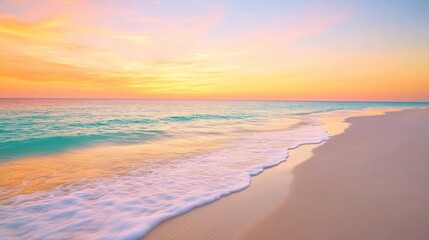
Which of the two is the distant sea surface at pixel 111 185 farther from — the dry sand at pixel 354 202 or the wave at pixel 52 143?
the dry sand at pixel 354 202

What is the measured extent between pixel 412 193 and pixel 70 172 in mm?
8400

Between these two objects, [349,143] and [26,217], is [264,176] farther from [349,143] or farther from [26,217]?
[349,143]

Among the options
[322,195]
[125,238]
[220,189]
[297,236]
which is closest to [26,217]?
[125,238]

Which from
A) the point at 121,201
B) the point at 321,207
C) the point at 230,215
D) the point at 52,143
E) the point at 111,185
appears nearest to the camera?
the point at 230,215

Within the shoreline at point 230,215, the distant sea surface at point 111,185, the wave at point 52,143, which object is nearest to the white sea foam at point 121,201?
the distant sea surface at point 111,185

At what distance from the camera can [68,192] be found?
505cm

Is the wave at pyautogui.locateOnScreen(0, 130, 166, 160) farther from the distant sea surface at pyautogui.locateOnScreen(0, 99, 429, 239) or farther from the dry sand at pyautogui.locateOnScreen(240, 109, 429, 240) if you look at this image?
the dry sand at pyautogui.locateOnScreen(240, 109, 429, 240)

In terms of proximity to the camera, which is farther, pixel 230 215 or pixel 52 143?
pixel 52 143

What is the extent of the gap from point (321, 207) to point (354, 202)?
28.4 inches

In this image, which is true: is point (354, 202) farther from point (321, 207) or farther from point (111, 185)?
point (111, 185)

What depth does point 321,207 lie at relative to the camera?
13.5 feet

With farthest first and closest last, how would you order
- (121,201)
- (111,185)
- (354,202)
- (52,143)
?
1. (52,143)
2. (111,185)
3. (121,201)
4. (354,202)

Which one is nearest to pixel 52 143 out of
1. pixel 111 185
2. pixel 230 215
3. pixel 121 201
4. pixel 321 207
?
pixel 111 185

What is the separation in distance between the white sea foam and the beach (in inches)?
14.6
